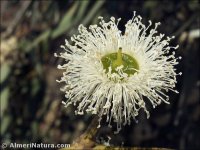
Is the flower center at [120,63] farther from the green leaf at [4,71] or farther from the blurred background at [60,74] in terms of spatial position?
the green leaf at [4,71]

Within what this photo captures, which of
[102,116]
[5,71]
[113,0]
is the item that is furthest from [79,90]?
[113,0]

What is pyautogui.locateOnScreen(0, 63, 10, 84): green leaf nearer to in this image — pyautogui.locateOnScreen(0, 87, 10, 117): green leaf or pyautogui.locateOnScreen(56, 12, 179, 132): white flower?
pyautogui.locateOnScreen(0, 87, 10, 117): green leaf

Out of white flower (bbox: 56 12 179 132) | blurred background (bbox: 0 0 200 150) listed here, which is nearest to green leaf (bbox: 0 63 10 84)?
blurred background (bbox: 0 0 200 150)

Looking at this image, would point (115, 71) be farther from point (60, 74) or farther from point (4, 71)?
point (60, 74)

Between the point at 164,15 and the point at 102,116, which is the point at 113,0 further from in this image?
the point at 102,116

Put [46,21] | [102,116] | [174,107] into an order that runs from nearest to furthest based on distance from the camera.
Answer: [102,116] → [174,107] → [46,21]

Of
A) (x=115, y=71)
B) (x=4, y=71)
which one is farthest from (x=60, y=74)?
(x=115, y=71)

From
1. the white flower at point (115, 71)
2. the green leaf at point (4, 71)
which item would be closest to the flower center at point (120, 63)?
the white flower at point (115, 71)
